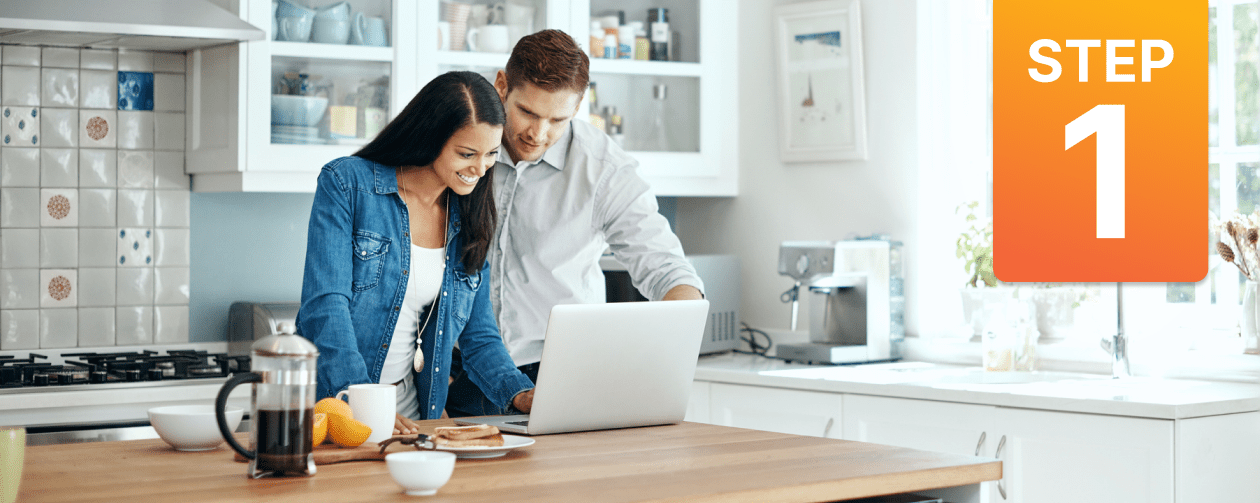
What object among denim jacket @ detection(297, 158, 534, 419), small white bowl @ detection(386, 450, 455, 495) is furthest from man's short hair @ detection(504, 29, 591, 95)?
small white bowl @ detection(386, 450, 455, 495)

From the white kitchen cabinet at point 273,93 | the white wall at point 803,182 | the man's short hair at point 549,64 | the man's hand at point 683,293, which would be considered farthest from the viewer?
the white wall at point 803,182

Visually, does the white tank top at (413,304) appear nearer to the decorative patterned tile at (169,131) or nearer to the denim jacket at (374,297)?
the denim jacket at (374,297)

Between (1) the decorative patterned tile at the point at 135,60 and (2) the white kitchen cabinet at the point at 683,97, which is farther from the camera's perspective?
(2) the white kitchen cabinet at the point at 683,97

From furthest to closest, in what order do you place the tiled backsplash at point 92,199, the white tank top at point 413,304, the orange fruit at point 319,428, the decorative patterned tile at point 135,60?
the decorative patterned tile at point 135,60
the tiled backsplash at point 92,199
the white tank top at point 413,304
the orange fruit at point 319,428

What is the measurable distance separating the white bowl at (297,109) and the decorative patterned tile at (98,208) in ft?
1.77

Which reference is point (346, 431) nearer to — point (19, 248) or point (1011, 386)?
point (1011, 386)

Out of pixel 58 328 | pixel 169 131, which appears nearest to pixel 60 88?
pixel 169 131

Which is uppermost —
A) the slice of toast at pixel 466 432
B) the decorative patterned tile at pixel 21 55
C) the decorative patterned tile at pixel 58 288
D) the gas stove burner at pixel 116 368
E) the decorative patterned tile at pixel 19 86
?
the decorative patterned tile at pixel 21 55

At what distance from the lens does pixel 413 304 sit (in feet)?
6.44

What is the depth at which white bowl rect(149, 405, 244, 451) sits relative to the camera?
1.56 meters

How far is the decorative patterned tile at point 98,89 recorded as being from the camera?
3.23 meters

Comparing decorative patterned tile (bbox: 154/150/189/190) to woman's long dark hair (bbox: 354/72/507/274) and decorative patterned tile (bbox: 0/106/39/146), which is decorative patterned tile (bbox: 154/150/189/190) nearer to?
decorative patterned tile (bbox: 0/106/39/146)

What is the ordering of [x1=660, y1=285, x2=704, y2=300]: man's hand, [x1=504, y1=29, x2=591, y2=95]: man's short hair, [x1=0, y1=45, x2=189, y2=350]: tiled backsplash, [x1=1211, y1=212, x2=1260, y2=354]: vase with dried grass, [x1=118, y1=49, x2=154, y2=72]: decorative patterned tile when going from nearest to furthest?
[x1=504, y1=29, x2=591, y2=95]: man's short hair < [x1=660, y1=285, x2=704, y2=300]: man's hand < [x1=1211, y1=212, x2=1260, y2=354]: vase with dried grass < [x1=0, y1=45, x2=189, y2=350]: tiled backsplash < [x1=118, y1=49, x2=154, y2=72]: decorative patterned tile

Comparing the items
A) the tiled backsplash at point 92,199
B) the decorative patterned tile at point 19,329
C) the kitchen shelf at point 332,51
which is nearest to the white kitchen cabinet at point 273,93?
the kitchen shelf at point 332,51
